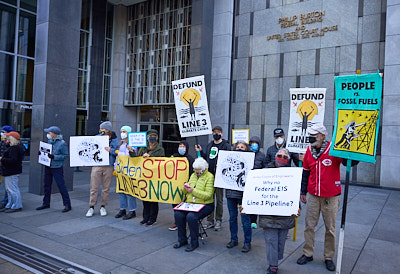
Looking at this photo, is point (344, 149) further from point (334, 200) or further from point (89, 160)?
point (89, 160)

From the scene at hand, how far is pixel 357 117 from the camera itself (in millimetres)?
4352

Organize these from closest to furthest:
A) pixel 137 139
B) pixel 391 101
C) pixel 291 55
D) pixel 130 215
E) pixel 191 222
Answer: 1. pixel 191 222
2. pixel 137 139
3. pixel 130 215
4. pixel 391 101
5. pixel 291 55

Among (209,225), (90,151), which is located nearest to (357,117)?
(209,225)

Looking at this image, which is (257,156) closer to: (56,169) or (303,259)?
(303,259)

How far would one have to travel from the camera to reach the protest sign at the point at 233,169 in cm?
555

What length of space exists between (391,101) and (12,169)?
40.5ft

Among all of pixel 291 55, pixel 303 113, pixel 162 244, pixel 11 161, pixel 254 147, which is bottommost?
pixel 162 244

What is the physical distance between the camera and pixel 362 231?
21.4 feet

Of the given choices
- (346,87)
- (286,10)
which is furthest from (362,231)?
(286,10)

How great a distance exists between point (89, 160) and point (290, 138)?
4.74 metres

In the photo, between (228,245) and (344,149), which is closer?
(344,149)

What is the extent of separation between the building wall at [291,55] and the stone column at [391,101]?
50 cm

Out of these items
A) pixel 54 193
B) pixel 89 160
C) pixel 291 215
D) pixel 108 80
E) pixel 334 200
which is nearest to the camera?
pixel 291 215

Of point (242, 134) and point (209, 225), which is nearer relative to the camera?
point (209, 225)
